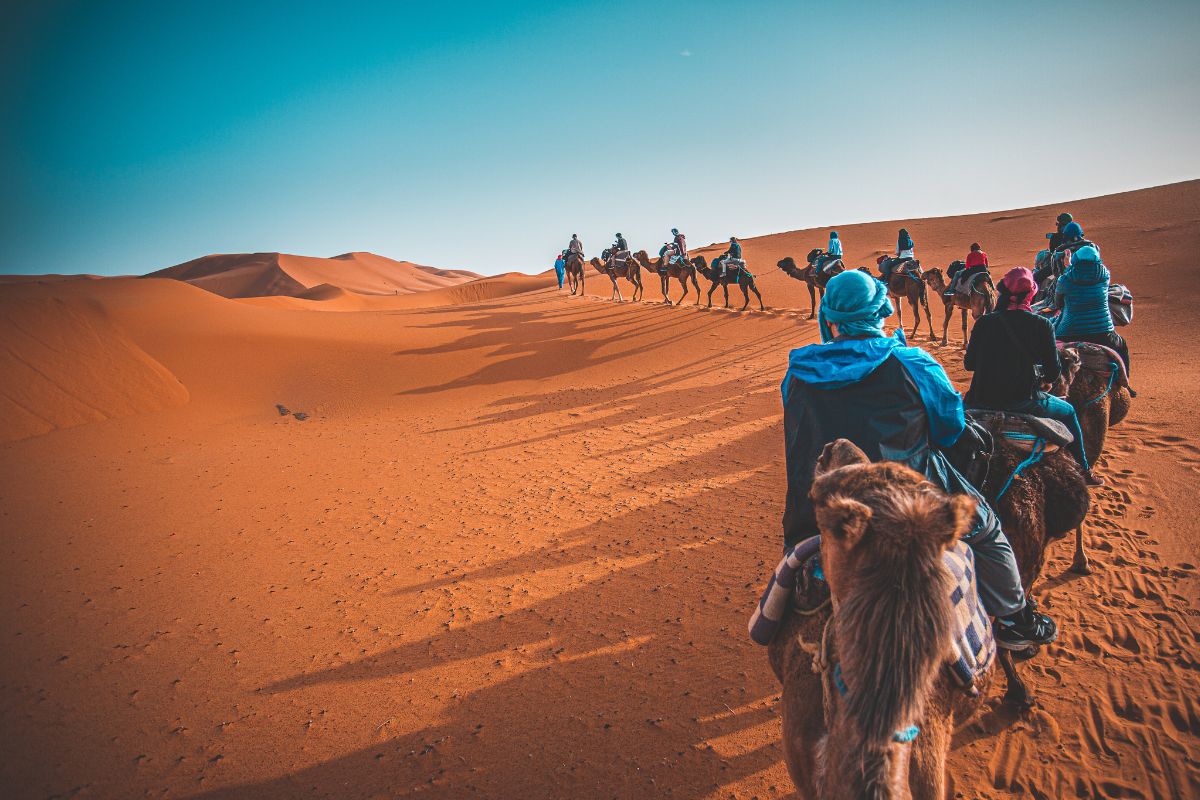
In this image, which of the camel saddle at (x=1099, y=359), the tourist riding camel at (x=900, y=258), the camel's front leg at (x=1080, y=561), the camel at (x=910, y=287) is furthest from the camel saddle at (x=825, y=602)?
the tourist riding camel at (x=900, y=258)

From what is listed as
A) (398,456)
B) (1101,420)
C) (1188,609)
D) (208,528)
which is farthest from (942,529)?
(398,456)

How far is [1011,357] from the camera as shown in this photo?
432cm

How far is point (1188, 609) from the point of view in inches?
190

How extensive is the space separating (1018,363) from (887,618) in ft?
12.4

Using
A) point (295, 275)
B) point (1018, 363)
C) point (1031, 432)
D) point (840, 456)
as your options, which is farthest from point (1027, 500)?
point (295, 275)

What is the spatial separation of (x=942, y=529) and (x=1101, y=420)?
618 centimetres

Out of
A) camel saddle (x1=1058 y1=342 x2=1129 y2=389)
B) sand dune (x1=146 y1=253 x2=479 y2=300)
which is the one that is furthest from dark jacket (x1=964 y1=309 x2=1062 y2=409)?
sand dune (x1=146 y1=253 x2=479 y2=300)

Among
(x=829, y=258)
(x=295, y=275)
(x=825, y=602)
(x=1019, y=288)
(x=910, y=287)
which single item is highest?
(x=295, y=275)

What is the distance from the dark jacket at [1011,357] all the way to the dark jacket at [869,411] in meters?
1.68

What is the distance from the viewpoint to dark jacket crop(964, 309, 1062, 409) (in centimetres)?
425

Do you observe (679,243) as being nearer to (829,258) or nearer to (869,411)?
(829,258)

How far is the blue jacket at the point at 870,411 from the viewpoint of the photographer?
275 centimetres

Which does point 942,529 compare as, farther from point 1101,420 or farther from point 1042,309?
point 1042,309

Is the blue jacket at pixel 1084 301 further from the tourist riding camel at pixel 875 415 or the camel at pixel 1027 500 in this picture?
the tourist riding camel at pixel 875 415
